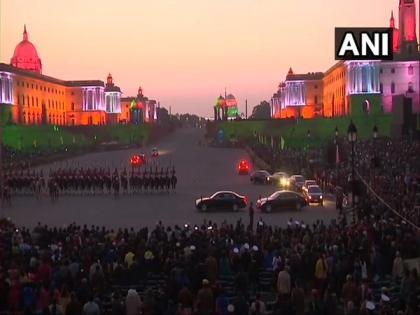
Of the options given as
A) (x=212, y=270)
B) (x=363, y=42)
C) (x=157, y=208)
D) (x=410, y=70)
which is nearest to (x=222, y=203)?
(x=157, y=208)

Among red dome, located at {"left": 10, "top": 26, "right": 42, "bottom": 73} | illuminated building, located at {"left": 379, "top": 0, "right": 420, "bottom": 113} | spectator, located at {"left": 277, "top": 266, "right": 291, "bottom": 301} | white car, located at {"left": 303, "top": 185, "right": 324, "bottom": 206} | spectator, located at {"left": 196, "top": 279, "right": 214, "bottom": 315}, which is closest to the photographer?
spectator, located at {"left": 196, "top": 279, "right": 214, "bottom": 315}

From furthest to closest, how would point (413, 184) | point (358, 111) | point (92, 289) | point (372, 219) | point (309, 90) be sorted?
point (309, 90), point (358, 111), point (413, 184), point (372, 219), point (92, 289)

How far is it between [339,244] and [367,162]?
24.1 m

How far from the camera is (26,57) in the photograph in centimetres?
13862

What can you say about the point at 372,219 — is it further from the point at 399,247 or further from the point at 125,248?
the point at 125,248

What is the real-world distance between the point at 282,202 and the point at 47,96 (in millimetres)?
102466

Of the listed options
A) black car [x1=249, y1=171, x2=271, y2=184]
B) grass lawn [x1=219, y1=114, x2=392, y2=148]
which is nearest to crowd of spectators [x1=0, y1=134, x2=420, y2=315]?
black car [x1=249, y1=171, x2=271, y2=184]

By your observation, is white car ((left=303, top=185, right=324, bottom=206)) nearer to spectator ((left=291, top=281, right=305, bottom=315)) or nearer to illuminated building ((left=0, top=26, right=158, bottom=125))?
spectator ((left=291, top=281, right=305, bottom=315))

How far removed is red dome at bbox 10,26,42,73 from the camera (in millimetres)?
137625

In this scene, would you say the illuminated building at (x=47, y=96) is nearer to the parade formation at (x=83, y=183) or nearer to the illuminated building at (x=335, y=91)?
the illuminated building at (x=335, y=91)

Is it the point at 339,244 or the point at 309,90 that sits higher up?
the point at 309,90

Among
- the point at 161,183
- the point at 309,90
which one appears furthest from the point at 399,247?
the point at 309,90

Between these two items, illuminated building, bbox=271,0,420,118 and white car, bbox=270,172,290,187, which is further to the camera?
illuminated building, bbox=271,0,420,118

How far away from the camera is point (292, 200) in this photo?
3022 centimetres
